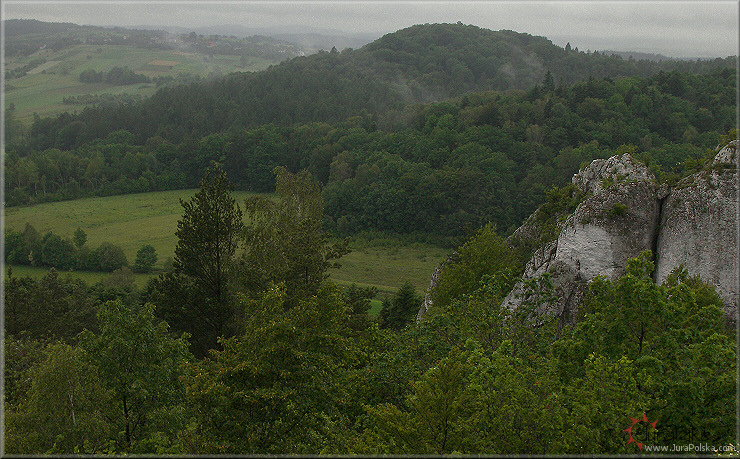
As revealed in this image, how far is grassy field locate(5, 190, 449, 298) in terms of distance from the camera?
7612cm

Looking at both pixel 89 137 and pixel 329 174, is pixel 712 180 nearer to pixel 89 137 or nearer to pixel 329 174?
pixel 329 174

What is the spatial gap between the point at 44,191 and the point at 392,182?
7337 centimetres

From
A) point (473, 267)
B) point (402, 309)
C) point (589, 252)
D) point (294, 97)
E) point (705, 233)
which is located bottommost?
point (402, 309)

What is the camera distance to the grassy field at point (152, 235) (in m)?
76.1

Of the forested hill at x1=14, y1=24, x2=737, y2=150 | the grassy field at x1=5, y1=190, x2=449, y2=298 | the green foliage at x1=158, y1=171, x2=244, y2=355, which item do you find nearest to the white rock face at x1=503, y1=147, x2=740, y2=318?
the green foliage at x1=158, y1=171, x2=244, y2=355

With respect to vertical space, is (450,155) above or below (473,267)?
above

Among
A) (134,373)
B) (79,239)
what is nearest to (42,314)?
(134,373)

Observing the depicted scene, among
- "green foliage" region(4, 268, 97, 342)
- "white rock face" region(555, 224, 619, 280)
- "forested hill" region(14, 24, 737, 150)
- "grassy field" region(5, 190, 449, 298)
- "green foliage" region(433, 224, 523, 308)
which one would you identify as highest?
"forested hill" region(14, 24, 737, 150)

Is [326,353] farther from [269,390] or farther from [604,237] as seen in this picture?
[604,237]

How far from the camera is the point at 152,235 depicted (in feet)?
302

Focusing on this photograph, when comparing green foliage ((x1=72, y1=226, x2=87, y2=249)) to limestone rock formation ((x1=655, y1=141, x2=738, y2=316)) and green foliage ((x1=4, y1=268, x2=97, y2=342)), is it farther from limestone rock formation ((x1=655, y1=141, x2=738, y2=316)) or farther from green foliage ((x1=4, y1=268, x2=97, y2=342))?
limestone rock formation ((x1=655, y1=141, x2=738, y2=316))

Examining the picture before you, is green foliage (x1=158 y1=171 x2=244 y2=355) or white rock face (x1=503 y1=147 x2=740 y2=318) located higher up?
white rock face (x1=503 y1=147 x2=740 y2=318)

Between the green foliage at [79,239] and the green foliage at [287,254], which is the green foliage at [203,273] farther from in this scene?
the green foliage at [79,239]

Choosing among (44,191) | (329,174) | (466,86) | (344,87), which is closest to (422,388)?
(329,174)
